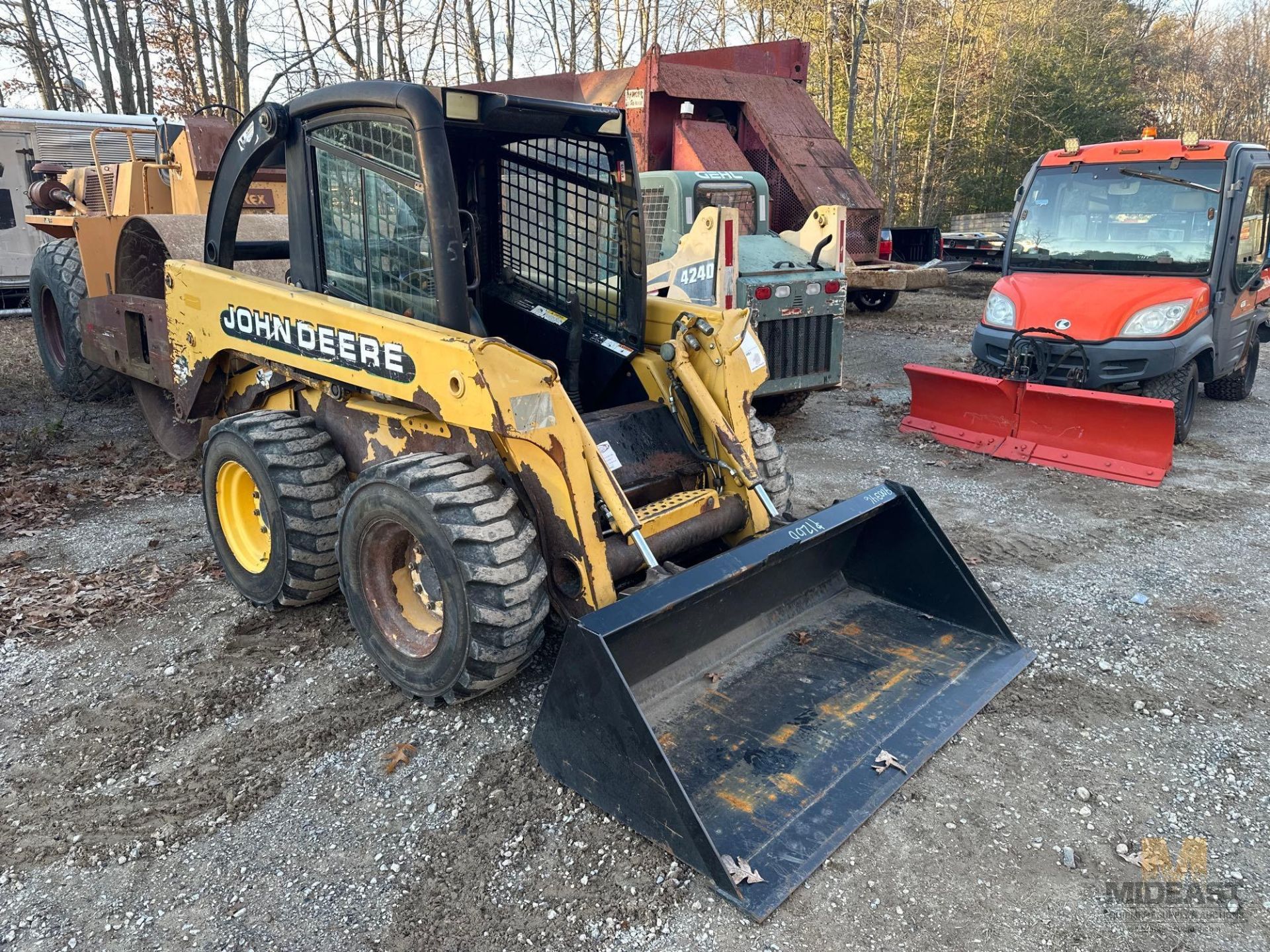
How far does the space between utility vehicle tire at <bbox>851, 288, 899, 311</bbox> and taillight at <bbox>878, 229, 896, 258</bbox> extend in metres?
0.71

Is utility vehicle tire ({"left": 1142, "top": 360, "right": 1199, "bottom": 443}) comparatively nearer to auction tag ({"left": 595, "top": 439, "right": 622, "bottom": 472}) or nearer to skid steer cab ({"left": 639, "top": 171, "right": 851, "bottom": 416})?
skid steer cab ({"left": 639, "top": 171, "right": 851, "bottom": 416})

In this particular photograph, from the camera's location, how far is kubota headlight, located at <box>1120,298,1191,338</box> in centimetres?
670

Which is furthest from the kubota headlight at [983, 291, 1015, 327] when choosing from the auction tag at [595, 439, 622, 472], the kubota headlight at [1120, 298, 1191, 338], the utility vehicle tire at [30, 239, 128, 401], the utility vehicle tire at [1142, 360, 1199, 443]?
the utility vehicle tire at [30, 239, 128, 401]

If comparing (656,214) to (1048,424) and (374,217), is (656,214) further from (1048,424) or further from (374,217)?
(374,217)

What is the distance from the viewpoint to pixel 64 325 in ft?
23.7

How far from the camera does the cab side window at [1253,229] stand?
7.27 metres

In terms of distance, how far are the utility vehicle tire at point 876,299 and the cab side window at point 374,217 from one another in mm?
11225

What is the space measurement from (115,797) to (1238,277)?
8.29 meters

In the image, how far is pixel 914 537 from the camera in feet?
12.7

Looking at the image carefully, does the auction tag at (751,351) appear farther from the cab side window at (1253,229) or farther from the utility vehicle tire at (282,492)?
the cab side window at (1253,229)

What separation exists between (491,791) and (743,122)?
36.3ft

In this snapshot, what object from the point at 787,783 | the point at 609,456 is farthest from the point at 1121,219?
the point at 787,783

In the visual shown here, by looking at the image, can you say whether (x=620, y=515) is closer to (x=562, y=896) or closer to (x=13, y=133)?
(x=562, y=896)

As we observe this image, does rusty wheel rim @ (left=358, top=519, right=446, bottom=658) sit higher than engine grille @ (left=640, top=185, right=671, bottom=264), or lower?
lower
